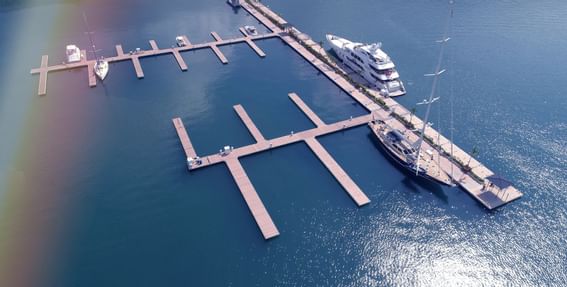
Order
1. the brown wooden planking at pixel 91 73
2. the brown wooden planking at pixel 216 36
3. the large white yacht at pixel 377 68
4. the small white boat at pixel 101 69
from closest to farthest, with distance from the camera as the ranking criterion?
the large white yacht at pixel 377 68 → the brown wooden planking at pixel 91 73 → the small white boat at pixel 101 69 → the brown wooden planking at pixel 216 36

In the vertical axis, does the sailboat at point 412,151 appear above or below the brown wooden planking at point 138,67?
below

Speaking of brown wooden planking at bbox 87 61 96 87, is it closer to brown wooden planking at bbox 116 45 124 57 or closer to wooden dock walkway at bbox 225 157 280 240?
brown wooden planking at bbox 116 45 124 57

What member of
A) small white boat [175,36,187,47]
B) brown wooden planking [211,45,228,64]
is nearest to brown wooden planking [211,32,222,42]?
brown wooden planking [211,45,228,64]

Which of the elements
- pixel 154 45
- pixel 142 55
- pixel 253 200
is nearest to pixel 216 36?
pixel 154 45

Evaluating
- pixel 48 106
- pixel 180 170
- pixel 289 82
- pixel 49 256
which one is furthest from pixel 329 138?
pixel 48 106

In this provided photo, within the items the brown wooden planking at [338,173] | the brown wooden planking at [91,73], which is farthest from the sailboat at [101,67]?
the brown wooden planking at [338,173]

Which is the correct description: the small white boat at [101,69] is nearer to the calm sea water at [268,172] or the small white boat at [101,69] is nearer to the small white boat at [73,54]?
the calm sea water at [268,172]

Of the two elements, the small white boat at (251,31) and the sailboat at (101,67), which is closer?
the sailboat at (101,67)
